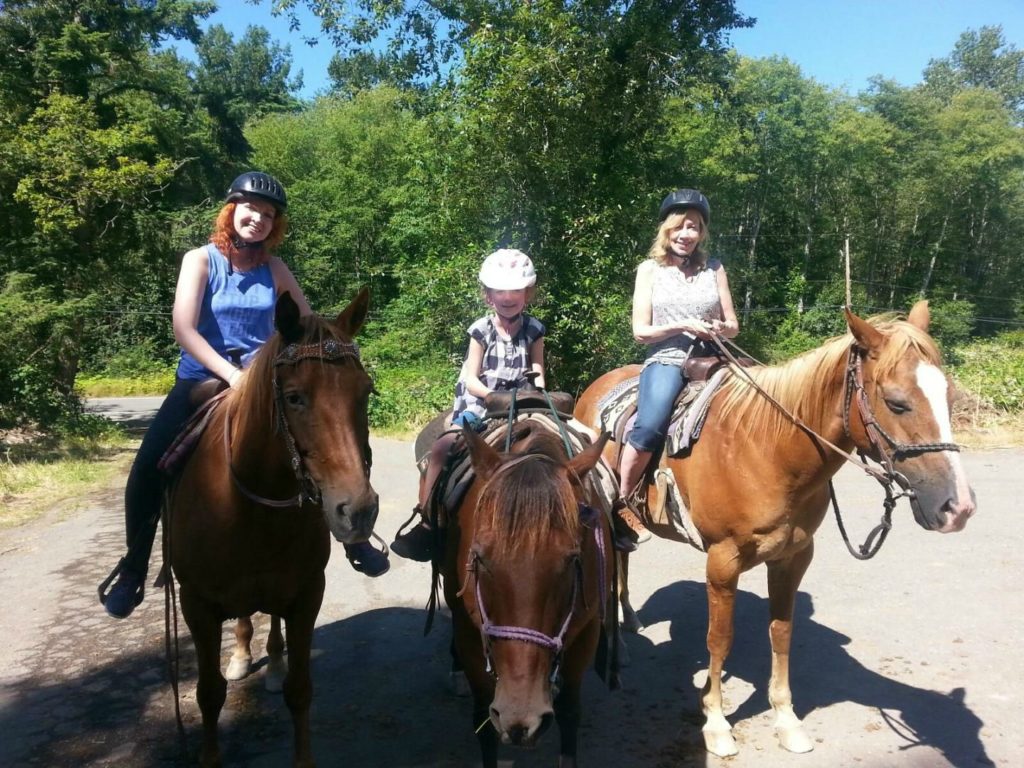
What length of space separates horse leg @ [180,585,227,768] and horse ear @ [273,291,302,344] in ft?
4.72


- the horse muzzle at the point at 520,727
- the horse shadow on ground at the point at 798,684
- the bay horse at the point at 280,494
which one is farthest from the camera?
the horse shadow on ground at the point at 798,684

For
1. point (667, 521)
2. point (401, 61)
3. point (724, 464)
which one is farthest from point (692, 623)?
point (401, 61)

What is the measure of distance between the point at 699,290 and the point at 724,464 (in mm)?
1200

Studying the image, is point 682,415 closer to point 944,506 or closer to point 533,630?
point 944,506

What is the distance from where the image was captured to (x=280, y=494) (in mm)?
3018

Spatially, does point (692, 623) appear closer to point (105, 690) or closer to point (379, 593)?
point (379, 593)

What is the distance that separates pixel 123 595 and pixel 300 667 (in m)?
1.07

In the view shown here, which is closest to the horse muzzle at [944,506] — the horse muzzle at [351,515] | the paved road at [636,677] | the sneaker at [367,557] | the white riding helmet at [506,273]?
the paved road at [636,677]

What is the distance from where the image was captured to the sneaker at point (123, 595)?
3.69 metres

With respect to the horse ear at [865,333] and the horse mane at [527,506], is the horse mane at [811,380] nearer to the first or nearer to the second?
the horse ear at [865,333]

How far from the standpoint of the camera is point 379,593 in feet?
20.0

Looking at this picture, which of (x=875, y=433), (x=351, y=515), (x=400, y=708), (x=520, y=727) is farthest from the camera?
(x=400, y=708)

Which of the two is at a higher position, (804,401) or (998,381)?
(804,401)

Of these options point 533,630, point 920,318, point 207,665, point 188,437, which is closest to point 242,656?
point 207,665
